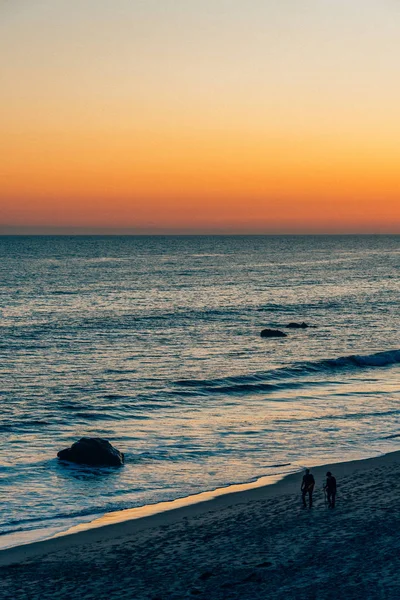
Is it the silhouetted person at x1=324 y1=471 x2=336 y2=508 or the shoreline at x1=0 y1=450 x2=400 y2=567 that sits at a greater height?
the silhouetted person at x1=324 y1=471 x2=336 y2=508

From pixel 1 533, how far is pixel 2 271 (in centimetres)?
15360

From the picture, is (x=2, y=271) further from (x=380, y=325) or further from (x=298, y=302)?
(x=380, y=325)

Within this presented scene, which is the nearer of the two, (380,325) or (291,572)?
(291,572)

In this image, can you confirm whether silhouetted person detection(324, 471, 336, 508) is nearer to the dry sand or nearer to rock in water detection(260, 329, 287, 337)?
the dry sand

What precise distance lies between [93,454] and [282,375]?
25063 mm

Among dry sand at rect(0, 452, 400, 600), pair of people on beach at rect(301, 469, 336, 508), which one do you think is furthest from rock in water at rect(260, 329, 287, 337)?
pair of people on beach at rect(301, 469, 336, 508)

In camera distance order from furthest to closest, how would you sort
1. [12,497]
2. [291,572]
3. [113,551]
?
[12,497] → [113,551] → [291,572]

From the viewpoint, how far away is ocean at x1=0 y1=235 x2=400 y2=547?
29141 millimetres

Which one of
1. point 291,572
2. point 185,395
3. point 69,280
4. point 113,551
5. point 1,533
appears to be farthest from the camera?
point 69,280

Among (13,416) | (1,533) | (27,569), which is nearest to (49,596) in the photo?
(27,569)

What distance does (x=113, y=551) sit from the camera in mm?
21688

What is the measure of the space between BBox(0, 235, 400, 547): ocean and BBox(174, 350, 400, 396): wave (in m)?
0.15

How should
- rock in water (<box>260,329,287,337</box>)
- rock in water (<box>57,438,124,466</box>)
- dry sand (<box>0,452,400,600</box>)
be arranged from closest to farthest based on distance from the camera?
dry sand (<box>0,452,400,600</box>) → rock in water (<box>57,438,124,466</box>) → rock in water (<box>260,329,287,337</box>)

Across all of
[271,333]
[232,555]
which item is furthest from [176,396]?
[271,333]
